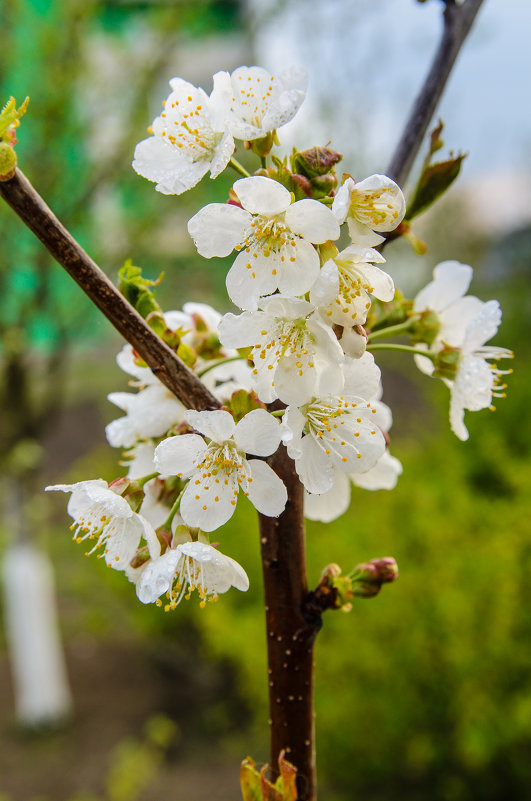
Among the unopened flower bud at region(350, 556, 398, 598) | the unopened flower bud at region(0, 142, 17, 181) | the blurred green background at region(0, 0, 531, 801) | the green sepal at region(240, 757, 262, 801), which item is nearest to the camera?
the unopened flower bud at region(0, 142, 17, 181)

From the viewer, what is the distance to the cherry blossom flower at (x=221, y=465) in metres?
0.54

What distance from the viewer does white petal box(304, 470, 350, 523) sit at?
73 centimetres

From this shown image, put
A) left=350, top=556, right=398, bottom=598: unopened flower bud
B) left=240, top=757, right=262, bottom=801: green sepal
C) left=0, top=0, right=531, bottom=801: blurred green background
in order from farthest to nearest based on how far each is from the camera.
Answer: left=0, top=0, right=531, bottom=801: blurred green background, left=350, top=556, right=398, bottom=598: unopened flower bud, left=240, top=757, right=262, bottom=801: green sepal

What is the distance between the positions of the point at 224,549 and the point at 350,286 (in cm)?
368

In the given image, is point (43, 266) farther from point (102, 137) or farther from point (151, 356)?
point (151, 356)

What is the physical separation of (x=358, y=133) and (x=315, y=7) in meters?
1.64

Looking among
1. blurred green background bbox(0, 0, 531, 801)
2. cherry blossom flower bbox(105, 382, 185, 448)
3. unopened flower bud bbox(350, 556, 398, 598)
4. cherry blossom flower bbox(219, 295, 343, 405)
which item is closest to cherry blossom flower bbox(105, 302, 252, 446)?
cherry blossom flower bbox(105, 382, 185, 448)

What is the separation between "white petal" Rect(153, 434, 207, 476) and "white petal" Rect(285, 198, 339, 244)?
172mm

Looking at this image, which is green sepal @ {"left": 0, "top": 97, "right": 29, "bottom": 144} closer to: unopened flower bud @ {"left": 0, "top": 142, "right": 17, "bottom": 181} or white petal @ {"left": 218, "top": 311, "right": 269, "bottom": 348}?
unopened flower bud @ {"left": 0, "top": 142, "right": 17, "bottom": 181}

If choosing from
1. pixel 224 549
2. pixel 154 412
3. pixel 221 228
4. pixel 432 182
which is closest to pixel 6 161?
pixel 221 228

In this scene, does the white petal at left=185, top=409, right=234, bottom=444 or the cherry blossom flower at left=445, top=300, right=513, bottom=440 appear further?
the cherry blossom flower at left=445, top=300, right=513, bottom=440

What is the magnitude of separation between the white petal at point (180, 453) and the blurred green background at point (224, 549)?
2.08 m

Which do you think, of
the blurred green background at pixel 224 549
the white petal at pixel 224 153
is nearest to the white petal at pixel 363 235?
the white petal at pixel 224 153

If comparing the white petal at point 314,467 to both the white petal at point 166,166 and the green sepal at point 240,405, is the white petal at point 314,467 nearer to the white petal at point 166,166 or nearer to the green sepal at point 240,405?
the green sepal at point 240,405
